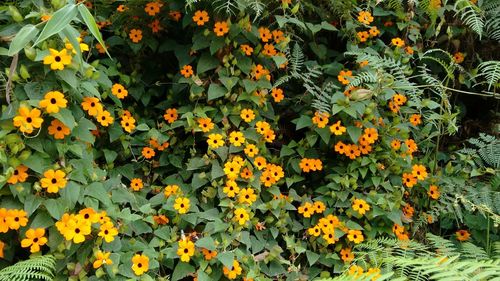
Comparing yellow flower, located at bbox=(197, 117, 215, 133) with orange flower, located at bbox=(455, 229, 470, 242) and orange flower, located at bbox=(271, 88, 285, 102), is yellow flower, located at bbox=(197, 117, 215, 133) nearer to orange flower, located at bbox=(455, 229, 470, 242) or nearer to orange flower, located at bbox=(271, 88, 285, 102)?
orange flower, located at bbox=(271, 88, 285, 102)

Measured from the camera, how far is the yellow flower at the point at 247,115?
247cm

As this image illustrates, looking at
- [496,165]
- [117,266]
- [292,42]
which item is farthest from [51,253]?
[496,165]

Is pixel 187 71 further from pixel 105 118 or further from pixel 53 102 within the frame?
pixel 53 102

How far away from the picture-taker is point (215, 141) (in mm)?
2371

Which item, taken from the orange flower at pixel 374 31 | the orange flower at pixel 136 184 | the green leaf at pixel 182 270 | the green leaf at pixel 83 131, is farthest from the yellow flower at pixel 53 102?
the orange flower at pixel 374 31

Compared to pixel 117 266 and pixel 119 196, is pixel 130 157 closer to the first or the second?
pixel 119 196

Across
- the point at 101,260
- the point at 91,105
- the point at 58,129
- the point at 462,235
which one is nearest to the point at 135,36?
the point at 91,105

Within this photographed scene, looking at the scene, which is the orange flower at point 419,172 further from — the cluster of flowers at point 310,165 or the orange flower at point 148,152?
the orange flower at point 148,152

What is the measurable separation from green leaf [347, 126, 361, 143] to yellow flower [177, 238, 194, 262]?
3.07ft

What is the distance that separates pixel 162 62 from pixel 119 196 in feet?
3.41

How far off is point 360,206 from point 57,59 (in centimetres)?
149

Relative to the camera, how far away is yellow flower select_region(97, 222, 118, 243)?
1871mm

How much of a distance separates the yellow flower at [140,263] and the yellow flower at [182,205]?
0.94 feet

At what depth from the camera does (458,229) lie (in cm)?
277
